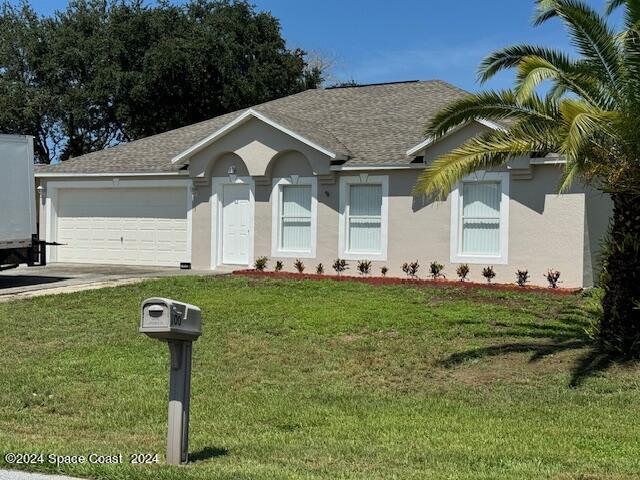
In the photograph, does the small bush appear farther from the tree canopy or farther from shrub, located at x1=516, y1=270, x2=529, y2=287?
the tree canopy

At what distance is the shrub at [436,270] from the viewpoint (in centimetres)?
1855

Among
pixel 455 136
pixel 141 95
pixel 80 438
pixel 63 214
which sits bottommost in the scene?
pixel 80 438

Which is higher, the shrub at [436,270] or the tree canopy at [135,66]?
the tree canopy at [135,66]

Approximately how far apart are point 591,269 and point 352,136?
23.9 feet

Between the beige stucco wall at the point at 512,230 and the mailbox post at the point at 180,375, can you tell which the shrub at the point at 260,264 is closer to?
the beige stucco wall at the point at 512,230

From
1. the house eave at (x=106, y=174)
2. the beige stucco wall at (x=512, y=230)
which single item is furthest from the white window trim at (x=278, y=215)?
the house eave at (x=106, y=174)

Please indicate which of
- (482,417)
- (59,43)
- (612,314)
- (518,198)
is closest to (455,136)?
(518,198)

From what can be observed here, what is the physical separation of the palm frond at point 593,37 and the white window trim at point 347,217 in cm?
907

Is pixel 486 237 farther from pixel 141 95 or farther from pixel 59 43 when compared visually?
pixel 59 43

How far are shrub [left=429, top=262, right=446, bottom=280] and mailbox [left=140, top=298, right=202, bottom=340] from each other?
43.0ft

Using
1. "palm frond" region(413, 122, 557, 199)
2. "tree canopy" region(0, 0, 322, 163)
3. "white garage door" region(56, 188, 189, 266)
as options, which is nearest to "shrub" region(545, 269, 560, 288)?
"palm frond" region(413, 122, 557, 199)

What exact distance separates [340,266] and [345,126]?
15.8 ft

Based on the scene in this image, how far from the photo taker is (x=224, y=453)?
21.9 feet

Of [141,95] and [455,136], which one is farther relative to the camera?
[141,95]
